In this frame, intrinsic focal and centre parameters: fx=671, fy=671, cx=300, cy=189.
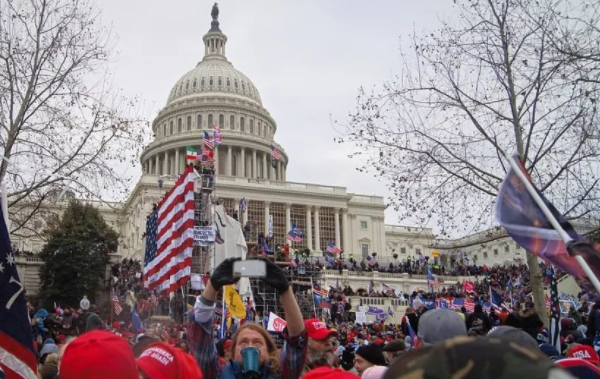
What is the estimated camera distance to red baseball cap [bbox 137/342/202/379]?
2.81 m

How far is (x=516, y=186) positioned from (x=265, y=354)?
173 cm

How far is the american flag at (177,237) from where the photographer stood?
16.6 meters

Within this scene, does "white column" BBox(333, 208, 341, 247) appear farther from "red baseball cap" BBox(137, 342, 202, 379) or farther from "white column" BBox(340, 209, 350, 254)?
"red baseball cap" BBox(137, 342, 202, 379)

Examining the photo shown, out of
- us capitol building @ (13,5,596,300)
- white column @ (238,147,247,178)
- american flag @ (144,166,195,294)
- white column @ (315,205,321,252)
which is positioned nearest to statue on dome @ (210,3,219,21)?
us capitol building @ (13,5,596,300)

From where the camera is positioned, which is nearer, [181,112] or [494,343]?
[494,343]

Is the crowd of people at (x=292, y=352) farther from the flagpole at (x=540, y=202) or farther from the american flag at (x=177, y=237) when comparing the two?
the american flag at (x=177, y=237)

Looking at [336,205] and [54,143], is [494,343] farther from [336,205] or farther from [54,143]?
[336,205]

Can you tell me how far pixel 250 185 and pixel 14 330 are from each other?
72.6m

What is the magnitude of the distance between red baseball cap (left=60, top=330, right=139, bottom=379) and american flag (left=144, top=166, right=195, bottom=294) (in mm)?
14221

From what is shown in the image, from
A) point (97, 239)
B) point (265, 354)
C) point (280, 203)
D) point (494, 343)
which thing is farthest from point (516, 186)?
point (280, 203)

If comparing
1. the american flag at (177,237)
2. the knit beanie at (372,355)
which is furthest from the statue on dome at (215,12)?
the knit beanie at (372,355)

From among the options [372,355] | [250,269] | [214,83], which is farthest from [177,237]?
[214,83]

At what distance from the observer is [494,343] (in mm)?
1160

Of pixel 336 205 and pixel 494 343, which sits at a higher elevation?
pixel 336 205
